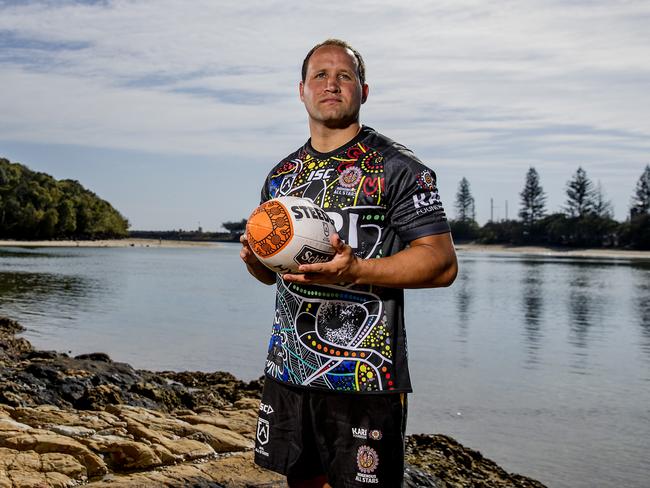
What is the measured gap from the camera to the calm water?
10438 millimetres

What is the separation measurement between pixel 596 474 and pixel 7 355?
8637 millimetres

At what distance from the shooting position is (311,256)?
9.59 feet

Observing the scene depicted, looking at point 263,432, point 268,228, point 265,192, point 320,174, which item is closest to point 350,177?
point 320,174

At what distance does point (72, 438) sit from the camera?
5.88 m

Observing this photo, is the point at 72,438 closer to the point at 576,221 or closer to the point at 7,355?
the point at 7,355

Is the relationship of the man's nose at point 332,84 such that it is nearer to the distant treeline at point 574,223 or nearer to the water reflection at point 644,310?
the water reflection at point 644,310

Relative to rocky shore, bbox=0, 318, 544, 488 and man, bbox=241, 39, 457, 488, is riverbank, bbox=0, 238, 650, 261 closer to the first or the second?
rocky shore, bbox=0, 318, 544, 488

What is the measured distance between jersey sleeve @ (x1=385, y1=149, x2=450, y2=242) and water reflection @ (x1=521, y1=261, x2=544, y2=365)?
15.6 metres

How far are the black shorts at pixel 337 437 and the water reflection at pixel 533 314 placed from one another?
15469mm

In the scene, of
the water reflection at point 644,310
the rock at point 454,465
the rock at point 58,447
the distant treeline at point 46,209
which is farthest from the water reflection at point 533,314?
the distant treeline at point 46,209

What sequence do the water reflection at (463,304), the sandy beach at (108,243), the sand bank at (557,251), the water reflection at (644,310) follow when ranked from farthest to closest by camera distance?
the sandy beach at (108,243) < the sand bank at (557,251) < the water reflection at (463,304) < the water reflection at (644,310)

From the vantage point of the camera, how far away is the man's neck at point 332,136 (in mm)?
3158

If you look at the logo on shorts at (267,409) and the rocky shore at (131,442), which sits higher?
the logo on shorts at (267,409)

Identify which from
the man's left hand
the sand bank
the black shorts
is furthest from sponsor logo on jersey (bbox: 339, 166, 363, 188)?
the sand bank
